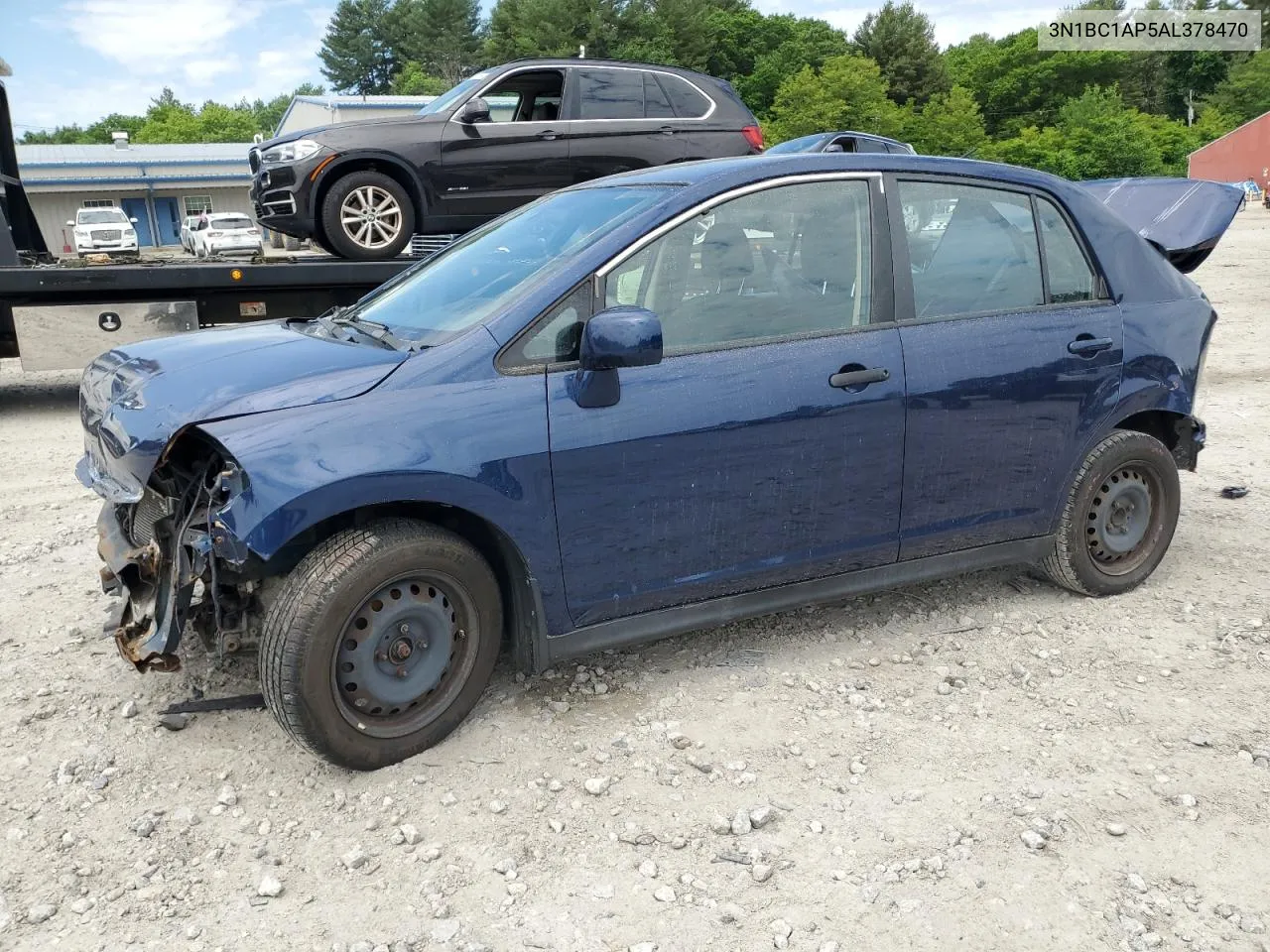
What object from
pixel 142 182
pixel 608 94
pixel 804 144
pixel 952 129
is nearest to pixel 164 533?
pixel 608 94

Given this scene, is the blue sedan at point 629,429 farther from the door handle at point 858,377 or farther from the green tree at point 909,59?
the green tree at point 909,59

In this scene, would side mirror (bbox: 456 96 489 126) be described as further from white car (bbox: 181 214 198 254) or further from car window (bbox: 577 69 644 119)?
white car (bbox: 181 214 198 254)

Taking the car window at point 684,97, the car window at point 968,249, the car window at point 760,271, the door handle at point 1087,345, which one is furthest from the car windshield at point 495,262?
the car window at point 684,97

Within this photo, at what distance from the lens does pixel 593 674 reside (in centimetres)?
383

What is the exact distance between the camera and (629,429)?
3270 mm

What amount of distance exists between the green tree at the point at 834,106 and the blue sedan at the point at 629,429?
57788mm

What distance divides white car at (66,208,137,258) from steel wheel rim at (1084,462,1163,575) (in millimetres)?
31461

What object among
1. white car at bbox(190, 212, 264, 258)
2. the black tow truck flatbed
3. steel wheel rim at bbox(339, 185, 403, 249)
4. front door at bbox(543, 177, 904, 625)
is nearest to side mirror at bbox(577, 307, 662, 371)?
front door at bbox(543, 177, 904, 625)

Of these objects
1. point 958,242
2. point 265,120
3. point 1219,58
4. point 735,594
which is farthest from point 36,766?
point 265,120

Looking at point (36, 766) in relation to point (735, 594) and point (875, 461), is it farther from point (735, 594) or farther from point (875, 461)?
point (875, 461)

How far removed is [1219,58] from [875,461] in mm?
101480

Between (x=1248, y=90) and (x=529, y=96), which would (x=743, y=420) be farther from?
(x=1248, y=90)

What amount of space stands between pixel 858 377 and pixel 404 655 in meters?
1.76

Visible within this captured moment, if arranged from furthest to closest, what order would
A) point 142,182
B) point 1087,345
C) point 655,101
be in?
1. point 142,182
2. point 655,101
3. point 1087,345
